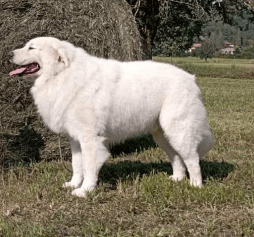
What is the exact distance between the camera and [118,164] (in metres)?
5.44

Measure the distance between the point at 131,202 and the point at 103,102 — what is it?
1.01 metres

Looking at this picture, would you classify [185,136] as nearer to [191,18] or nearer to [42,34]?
[42,34]

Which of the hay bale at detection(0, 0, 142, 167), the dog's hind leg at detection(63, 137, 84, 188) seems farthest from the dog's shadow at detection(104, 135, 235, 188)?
the hay bale at detection(0, 0, 142, 167)

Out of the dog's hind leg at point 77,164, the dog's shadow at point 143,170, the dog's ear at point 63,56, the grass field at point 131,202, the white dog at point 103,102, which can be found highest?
the dog's ear at point 63,56

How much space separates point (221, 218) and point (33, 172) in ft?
7.90

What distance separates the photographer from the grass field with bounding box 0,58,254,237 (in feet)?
11.1

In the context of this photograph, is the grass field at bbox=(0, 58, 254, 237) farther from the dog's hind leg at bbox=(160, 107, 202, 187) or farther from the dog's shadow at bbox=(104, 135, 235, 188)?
the dog's hind leg at bbox=(160, 107, 202, 187)

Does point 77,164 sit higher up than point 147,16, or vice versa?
point 147,16

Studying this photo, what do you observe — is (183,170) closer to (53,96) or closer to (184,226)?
A: (184,226)

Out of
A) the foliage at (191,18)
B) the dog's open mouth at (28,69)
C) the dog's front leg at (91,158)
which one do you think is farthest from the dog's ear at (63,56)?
the foliage at (191,18)

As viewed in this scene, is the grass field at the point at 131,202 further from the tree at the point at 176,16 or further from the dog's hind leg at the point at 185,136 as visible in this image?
the tree at the point at 176,16

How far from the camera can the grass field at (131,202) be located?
3.37 meters

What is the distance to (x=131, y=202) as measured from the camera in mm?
3902

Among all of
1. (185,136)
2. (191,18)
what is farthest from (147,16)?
(185,136)
